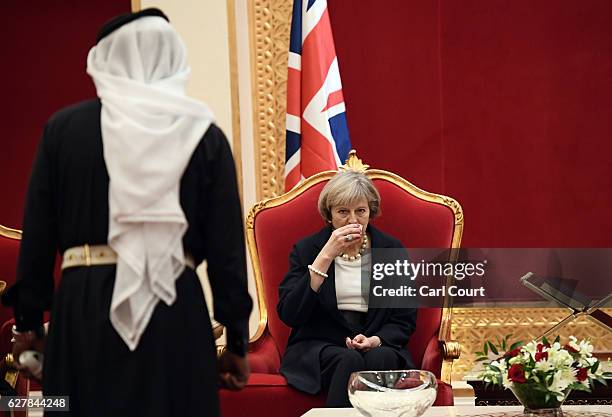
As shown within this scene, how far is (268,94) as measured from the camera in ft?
18.2

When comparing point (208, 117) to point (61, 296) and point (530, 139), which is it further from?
point (530, 139)

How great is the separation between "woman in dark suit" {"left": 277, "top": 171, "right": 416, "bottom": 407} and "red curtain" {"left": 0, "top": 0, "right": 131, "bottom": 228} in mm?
2156

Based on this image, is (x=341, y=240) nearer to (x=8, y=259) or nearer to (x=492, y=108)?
(x=8, y=259)

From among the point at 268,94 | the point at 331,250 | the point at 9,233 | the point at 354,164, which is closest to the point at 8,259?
the point at 9,233

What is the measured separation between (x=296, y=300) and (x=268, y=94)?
6.25ft

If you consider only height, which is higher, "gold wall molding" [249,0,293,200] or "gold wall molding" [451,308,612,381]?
"gold wall molding" [249,0,293,200]

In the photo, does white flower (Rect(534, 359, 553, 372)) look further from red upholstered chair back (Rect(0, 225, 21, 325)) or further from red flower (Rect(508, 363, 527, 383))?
red upholstered chair back (Rect(0, 225, 21, 325))

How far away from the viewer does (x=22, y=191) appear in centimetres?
566

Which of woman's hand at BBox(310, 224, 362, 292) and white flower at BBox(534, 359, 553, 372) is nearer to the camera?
white flower at BBox(534, 359, 553, 372)

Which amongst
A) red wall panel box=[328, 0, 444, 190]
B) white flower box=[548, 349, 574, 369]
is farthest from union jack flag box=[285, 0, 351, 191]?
white flower box=[548, 349, 574, 369]

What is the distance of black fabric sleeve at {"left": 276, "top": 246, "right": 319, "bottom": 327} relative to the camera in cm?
389

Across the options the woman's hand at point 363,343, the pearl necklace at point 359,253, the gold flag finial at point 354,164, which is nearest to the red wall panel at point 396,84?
the gold flag finial at point 354,164

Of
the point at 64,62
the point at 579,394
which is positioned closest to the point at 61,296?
the point at 579,394

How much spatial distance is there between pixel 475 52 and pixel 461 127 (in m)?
0.42
